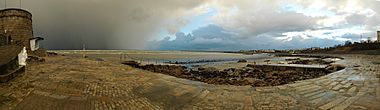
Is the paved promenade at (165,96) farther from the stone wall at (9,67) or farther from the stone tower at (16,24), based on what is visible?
the stone tower at (16,24)

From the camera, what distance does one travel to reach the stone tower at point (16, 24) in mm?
23406

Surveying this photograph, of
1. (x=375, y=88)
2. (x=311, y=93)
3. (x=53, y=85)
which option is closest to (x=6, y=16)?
(x=53, y=85)

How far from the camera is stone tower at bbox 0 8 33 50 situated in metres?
23.4

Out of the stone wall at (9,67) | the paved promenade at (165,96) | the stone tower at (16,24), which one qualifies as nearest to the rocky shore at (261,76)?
the paved promenade at (165,96)

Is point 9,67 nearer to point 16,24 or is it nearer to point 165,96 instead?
point 165,96

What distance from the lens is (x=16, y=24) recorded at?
23.9 metres

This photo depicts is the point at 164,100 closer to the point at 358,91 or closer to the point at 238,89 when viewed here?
the point at 238,89

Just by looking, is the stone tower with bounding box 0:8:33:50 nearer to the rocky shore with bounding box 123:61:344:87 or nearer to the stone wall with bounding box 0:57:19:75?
the rocky shore with bounding box 123:61:344:87

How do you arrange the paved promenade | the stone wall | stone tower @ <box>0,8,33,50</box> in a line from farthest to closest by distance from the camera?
stone tower @ <box>0,8,33,50</box> → the stone wall → the paved promenade

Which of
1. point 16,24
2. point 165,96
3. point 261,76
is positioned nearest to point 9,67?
point 165,96

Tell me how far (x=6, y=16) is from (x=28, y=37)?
284cm

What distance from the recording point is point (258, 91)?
27.0 ft

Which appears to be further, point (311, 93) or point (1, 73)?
point (1, 73)

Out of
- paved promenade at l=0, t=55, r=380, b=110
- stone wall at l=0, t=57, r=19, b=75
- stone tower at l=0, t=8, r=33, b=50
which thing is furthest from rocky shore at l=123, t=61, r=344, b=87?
stone tower at l=0, t=8, r=33, b=50
